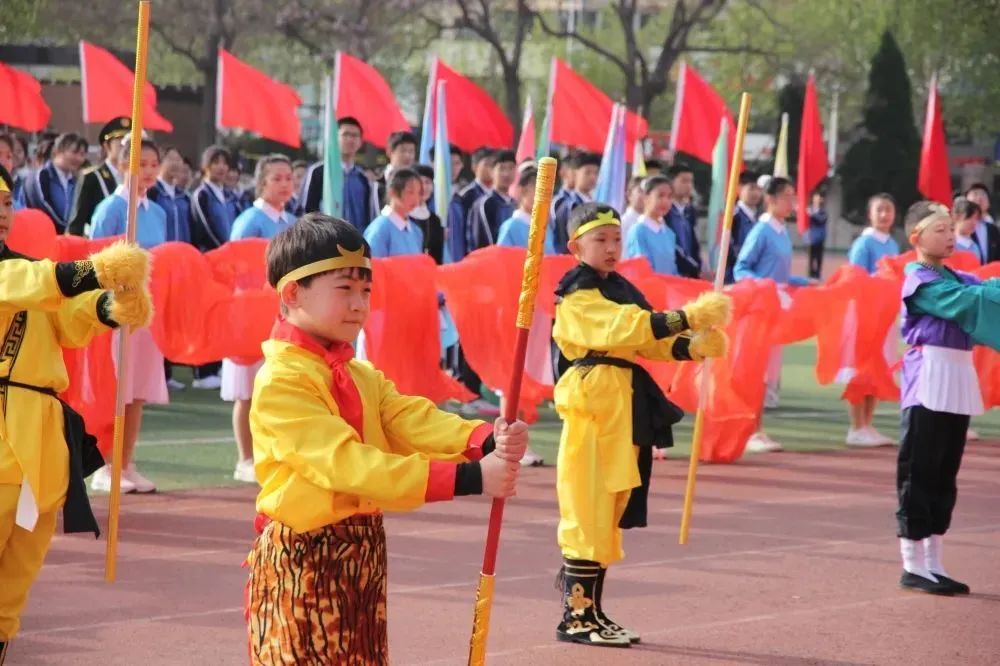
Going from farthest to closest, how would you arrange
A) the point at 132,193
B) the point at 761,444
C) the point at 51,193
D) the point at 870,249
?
the point at 51,193 < the point at 870,249 < the point at 761,444 < the point at 132,193

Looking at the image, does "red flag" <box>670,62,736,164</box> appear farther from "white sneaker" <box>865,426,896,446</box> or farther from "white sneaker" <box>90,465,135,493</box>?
"white sneaker" <box>90,465,135,493</box>

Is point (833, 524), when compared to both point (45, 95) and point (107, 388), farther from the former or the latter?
point (45, 95)

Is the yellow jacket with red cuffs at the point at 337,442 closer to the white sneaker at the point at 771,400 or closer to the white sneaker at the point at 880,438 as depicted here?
the white sneaker at the point at 880,438

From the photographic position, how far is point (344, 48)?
39.2m

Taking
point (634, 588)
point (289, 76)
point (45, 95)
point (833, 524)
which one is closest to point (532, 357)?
point (833, 524)

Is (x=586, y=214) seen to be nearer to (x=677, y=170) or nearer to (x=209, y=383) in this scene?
(x=677, y=170)

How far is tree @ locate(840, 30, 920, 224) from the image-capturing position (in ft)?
146

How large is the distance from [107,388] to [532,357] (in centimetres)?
339

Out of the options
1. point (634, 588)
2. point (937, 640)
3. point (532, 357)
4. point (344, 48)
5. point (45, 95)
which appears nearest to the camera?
point (937, 640)

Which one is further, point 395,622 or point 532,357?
point 532,357

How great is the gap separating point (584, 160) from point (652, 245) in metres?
1.69

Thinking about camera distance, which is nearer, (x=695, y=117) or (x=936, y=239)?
(x=936, y=239)

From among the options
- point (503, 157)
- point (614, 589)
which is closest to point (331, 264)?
point (614, 589)

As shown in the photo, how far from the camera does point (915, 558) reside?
298 inches
